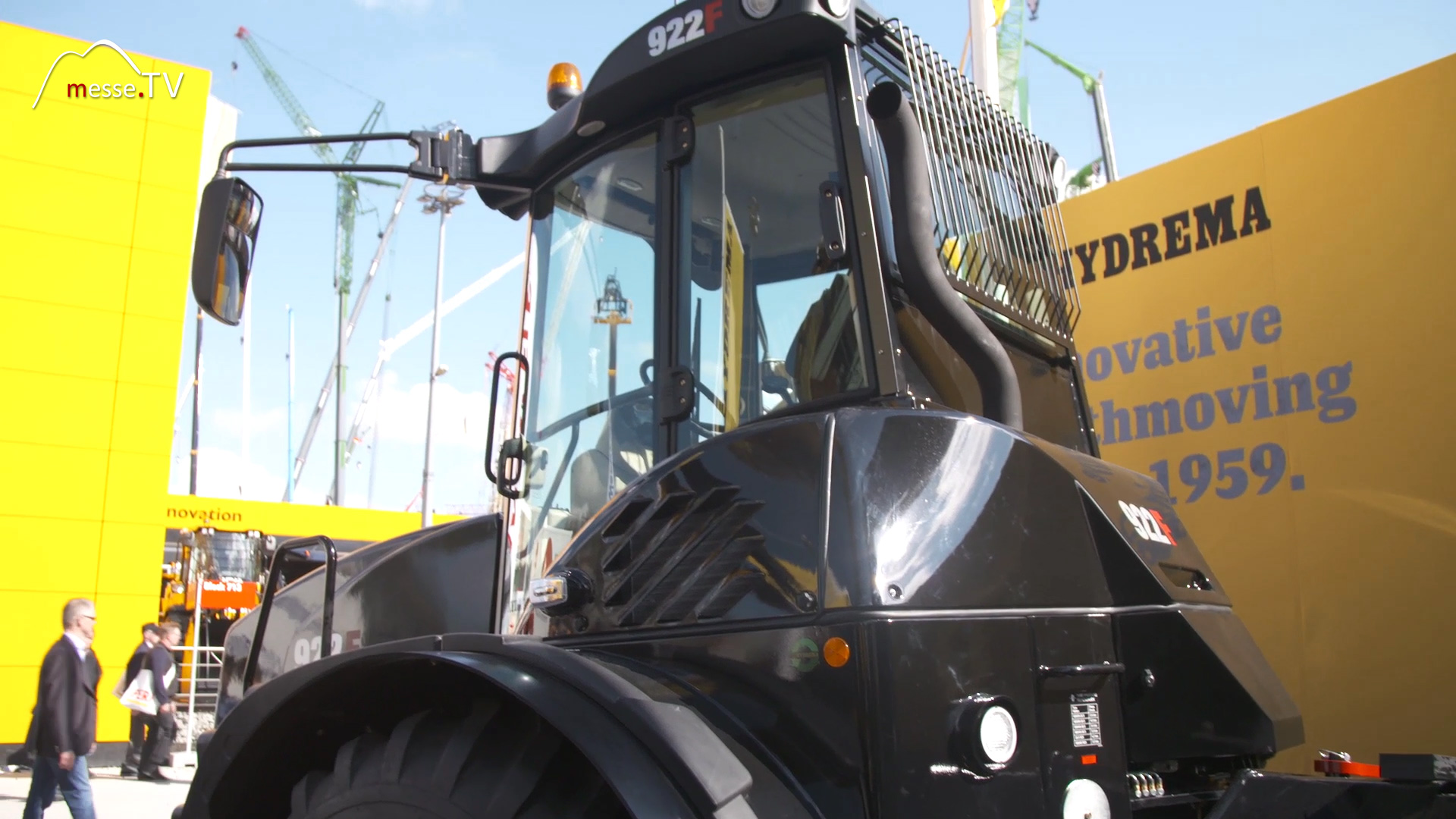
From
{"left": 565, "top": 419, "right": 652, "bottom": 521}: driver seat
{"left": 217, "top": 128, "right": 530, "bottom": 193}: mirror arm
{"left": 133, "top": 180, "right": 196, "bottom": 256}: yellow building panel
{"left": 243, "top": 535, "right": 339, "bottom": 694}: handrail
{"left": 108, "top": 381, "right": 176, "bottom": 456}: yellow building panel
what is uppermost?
{"left": 133, "top": 180, "right": 196, "bottom": 256}: yellow building panel

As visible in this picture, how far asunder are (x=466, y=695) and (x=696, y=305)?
40.8 inches

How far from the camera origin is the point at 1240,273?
617 centimetres

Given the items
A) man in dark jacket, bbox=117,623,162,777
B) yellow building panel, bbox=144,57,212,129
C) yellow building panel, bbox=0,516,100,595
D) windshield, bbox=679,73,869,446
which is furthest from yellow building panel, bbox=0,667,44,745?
windshield, bbox=679,73,869,446

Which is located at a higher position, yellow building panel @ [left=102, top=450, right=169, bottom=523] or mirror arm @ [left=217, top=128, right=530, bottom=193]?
yellow building panel @ [left=102, top=450, right=169, bottom=523]

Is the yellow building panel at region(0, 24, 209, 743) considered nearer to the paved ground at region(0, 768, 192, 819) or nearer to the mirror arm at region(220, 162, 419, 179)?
the paved ground at region(0, 768, 192, 819)

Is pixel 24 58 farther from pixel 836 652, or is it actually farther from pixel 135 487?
pixel 836 652

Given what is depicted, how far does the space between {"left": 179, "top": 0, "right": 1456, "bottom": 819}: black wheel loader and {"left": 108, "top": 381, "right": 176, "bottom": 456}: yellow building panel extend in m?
11.6

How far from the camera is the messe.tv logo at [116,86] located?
1359 cm

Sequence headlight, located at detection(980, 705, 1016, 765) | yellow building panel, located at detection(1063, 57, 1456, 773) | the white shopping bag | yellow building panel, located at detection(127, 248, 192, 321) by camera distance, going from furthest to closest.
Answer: yellow building panel, located at detection(127, 248, 192, 321), the white shopping bag, yellow building panel, located at detection(1063, 57, 1456, 773), headlight, located at detection(980, 705, 1016, 765)

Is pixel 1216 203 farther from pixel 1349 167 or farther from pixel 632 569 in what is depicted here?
pixel 632 569

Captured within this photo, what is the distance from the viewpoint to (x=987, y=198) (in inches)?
120

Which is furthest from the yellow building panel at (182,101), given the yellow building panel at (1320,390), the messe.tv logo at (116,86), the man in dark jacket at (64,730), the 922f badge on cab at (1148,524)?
the 922f badge on cab at (1148,524)

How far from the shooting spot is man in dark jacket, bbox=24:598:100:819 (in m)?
7.57

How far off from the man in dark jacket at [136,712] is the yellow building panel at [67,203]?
4.84 m
